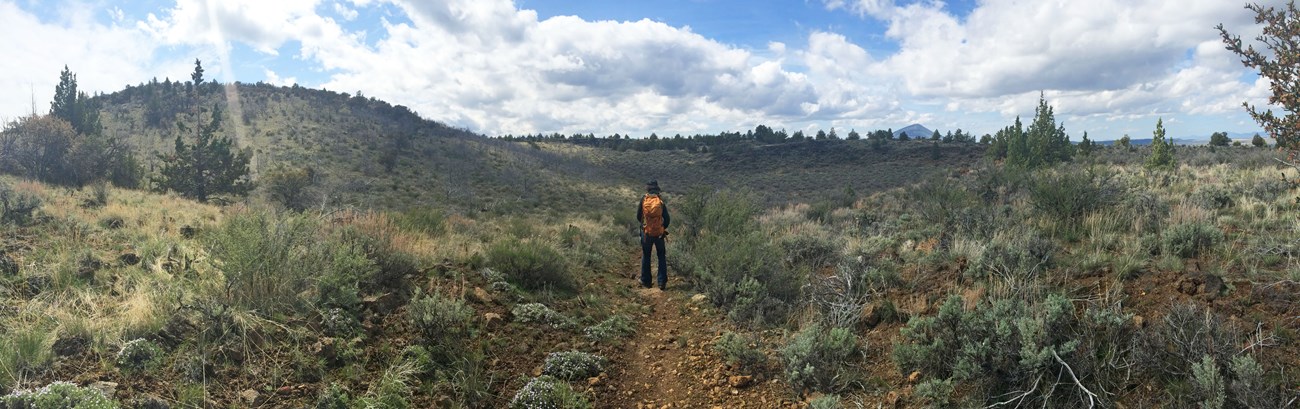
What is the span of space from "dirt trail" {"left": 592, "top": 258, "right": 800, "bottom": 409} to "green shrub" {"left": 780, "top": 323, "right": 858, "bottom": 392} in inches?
7.3

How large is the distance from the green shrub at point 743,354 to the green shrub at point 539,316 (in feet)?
5.89

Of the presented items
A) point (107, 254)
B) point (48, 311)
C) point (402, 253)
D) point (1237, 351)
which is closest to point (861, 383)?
point (1237, 351)

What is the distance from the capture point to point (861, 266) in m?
6.52

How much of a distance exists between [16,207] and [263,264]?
658 cm

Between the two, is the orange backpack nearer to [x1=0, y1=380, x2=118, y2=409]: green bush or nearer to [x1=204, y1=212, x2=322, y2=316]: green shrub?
[x1=204, y1=212, x2=322, y2=316]: green shrub

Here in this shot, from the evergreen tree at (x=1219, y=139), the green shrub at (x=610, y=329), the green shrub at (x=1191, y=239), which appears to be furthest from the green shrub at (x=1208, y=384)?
the evergreen tree at (x=1219, y=139)

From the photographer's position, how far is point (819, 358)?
14.9 feet

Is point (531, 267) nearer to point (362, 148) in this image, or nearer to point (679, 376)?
point (679, 376)

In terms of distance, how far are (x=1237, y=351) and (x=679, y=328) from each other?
451cm

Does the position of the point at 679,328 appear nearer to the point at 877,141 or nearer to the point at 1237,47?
the point at 1237,47

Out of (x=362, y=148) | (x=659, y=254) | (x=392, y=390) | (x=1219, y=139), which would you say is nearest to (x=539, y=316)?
(x=392, y=390)

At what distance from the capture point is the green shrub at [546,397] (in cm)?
432

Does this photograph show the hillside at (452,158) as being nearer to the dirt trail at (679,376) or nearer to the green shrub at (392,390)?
the dirt trail at (679,376)

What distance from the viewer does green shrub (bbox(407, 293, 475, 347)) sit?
489 centimetres
